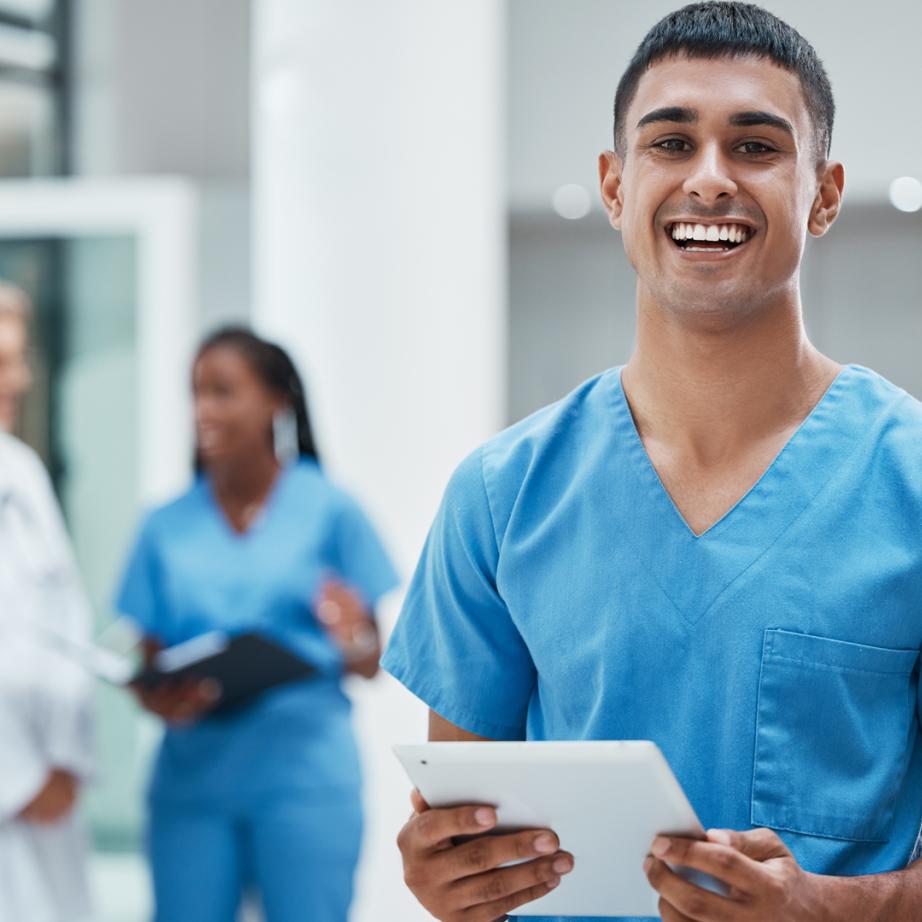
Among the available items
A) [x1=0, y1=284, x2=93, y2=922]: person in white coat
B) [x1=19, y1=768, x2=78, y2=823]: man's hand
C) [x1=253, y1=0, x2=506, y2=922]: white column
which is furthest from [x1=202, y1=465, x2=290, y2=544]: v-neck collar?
[x1=253, y1=0, x2=506, y2=922]: white column

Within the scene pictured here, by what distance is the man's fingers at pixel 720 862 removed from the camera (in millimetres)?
955

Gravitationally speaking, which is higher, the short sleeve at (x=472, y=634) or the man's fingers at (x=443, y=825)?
the short sleeve at (x=472, y=634)

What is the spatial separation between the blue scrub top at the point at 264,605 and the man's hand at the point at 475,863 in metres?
1.49

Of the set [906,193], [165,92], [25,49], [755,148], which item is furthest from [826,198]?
[25,49]

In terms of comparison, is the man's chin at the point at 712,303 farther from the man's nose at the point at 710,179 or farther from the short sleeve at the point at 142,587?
the short sleeve at the point at 142,587

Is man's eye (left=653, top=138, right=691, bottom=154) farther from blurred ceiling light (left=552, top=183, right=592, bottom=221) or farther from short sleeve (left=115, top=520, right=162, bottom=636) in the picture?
blurred ceiling light (left=552, top=183, right=592, bottom=221)

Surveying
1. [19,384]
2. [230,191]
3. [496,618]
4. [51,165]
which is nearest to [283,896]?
[19,384]

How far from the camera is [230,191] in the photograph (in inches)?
157

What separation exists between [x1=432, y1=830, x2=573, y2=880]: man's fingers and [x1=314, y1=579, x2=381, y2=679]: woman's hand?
155 cm

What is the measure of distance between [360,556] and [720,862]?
1.80 m

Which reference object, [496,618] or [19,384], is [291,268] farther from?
[496,618]

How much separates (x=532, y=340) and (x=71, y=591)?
2.00 m

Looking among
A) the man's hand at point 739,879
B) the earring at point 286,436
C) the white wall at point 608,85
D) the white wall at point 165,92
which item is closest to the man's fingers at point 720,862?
the man's hand at point 739,879

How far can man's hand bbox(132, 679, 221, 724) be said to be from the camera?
2535 mm
